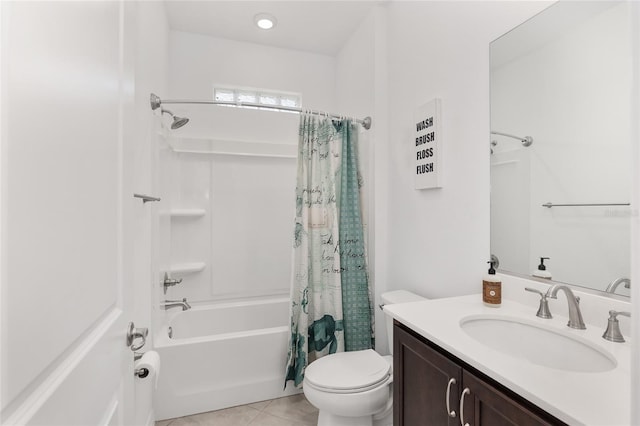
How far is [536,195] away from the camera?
1.22m

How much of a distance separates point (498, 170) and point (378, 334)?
142cm

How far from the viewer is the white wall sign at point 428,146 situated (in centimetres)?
167

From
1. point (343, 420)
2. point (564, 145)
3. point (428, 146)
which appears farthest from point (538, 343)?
point (428, 146)

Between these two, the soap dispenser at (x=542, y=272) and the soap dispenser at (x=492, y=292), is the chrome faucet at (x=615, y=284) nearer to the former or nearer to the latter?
the soap dispenser at (x=542, y=272)

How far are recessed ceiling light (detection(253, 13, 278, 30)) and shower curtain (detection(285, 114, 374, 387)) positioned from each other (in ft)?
2.95

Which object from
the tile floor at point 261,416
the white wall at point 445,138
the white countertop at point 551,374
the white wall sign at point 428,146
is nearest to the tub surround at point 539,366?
the white countertop at point 551,374

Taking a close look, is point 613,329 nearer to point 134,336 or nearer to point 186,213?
point 134,336

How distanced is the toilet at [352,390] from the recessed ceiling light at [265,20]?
2.48m

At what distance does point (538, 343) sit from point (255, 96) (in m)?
2.76

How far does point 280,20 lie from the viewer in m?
2.39

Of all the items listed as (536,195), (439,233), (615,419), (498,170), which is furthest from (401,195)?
(615,419)

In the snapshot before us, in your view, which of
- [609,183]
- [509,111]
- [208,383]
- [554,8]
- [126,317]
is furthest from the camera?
[208,383]

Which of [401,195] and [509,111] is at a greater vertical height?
[509,111]

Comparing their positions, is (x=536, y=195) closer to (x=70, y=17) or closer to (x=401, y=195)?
(x=401, y=195)
